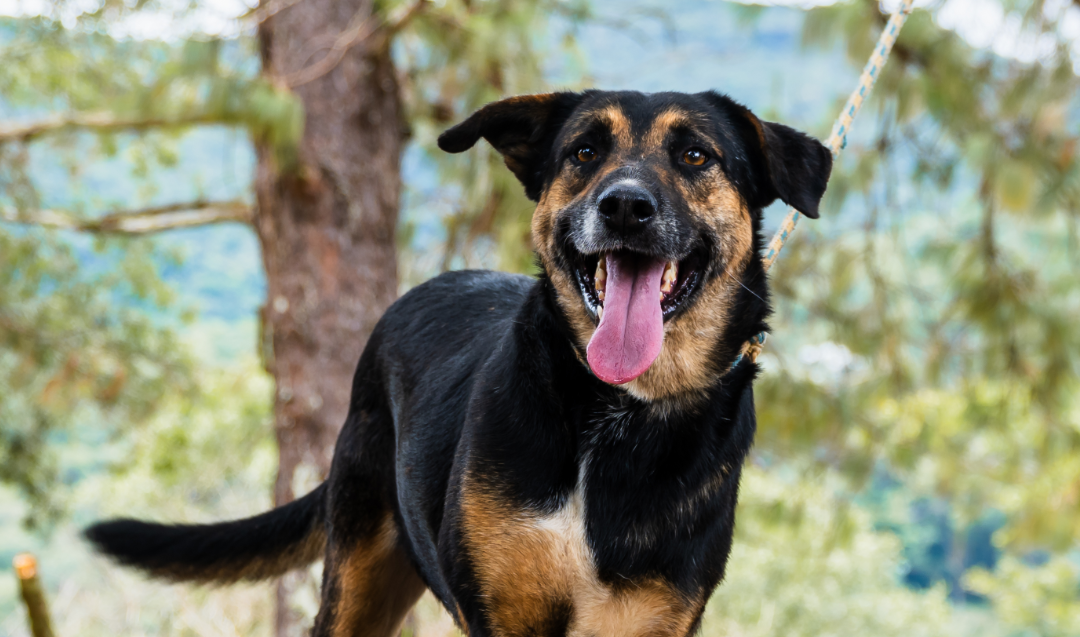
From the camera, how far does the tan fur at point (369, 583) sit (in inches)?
119

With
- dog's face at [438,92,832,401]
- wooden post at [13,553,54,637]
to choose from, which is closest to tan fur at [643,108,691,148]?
dog's face at [438,92,832,401]

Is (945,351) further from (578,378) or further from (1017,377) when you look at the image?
(578,378)

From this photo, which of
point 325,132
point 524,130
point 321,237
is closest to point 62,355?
point 321,237

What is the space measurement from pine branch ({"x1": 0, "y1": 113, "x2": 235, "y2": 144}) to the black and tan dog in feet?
12.6

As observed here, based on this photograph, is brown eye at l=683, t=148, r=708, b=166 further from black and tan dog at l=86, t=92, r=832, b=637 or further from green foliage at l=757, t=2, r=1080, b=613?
green foliage at l=757, t=2, r=1080, b=613

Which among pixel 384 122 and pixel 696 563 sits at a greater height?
pixel 384 122

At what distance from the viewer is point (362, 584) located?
9.92 ft

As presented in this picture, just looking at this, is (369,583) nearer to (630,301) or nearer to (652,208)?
(630,301)

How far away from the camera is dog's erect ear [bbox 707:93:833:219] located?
→ 8.66 ft

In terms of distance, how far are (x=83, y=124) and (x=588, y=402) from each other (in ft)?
19.2

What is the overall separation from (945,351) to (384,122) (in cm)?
513

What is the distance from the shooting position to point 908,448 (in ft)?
27.0

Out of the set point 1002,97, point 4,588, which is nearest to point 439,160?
point 1002,97

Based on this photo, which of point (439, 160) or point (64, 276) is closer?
point (439, 160)
